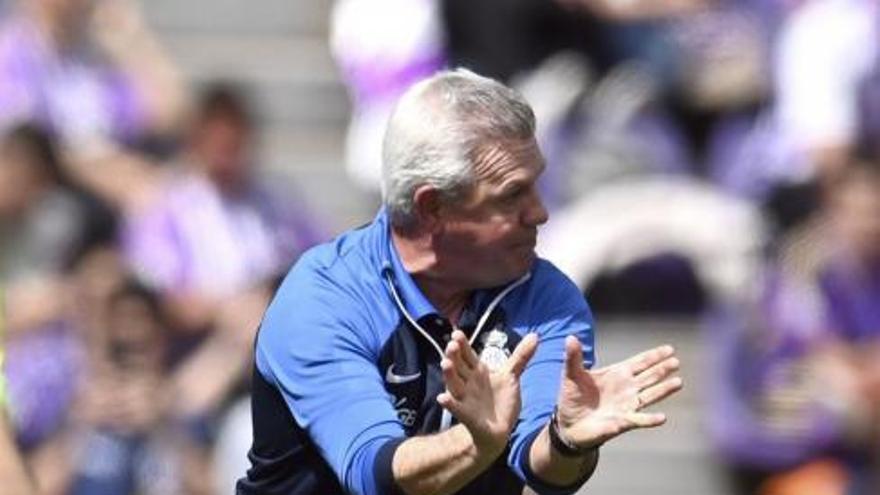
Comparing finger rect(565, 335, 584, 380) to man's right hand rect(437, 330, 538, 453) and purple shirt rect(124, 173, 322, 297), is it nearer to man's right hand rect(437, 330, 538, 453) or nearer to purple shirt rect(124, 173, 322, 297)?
man's right hand rect(437, 330, 538, 453)

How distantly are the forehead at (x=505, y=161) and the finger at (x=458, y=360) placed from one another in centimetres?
42

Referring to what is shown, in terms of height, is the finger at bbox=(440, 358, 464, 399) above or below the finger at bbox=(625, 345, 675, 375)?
above

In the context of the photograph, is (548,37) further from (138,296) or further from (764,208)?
(138,296)

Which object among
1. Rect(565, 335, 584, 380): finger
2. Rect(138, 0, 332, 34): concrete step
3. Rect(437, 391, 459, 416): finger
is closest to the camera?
Rect(437, 391, 459, 416): finger

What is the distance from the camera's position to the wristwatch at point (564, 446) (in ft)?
16.9

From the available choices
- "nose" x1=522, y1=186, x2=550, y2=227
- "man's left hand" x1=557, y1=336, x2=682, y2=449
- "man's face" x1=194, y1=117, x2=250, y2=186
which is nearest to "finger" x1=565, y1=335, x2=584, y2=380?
"man's left hand" x1=557, y1=336, x2=682, y2=449

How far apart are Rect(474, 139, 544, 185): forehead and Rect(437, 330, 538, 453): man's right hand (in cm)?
39

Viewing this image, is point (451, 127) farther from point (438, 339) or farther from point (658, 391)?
point (658, 391)

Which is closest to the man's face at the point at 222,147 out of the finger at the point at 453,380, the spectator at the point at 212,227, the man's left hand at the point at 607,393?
the spectator at the point at 212,227

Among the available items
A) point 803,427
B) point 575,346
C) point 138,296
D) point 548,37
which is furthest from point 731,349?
point 575,346

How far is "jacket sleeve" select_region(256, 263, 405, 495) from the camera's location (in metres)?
5.25

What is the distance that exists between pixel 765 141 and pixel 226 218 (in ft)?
6.11

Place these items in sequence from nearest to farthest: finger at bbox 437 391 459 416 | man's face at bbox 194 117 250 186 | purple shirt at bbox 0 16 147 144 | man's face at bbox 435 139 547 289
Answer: finger at bbox 437 391 459 416
man's face at bbox 435 139 547 289
man's face at bbox 194 117 250 186
purple shirt at bbox 0 16 147 144

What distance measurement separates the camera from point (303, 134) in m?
10.8
